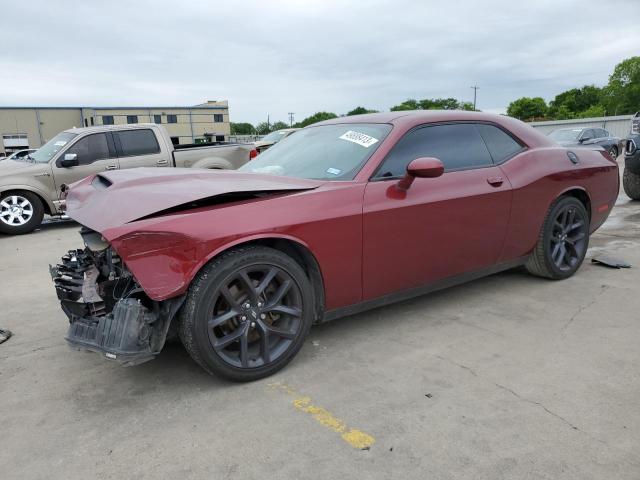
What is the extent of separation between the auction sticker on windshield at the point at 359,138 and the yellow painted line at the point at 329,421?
67.0 inches

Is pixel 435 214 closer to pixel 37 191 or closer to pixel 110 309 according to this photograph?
pixel 110 309

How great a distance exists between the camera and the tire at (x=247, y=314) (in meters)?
2.61

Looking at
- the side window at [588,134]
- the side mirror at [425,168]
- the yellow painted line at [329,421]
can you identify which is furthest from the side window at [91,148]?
the side window at [588,134]

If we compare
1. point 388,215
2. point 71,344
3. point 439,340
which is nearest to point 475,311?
point 439,340

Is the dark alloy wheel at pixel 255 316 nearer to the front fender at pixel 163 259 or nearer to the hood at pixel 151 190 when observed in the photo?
the front fender at pixel 163 259

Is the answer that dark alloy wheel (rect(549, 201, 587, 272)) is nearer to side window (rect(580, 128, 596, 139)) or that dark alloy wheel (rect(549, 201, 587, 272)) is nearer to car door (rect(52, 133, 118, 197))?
car door (rect(52, 133, 118, 197))

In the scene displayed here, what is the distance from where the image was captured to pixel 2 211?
795 cm

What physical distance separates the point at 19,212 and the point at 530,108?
290 feet

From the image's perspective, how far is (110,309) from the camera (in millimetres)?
2793

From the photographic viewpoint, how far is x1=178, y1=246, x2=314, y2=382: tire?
8.55 feet

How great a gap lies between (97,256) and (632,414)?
3.04 meters

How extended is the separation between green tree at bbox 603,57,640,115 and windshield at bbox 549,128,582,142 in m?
72.2

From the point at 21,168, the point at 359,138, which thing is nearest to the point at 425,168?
the point at 359,138

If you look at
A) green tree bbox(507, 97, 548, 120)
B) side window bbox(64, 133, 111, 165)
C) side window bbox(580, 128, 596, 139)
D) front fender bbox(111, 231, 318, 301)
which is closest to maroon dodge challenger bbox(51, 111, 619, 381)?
front fender bbox(111, 231, 318, 301)
